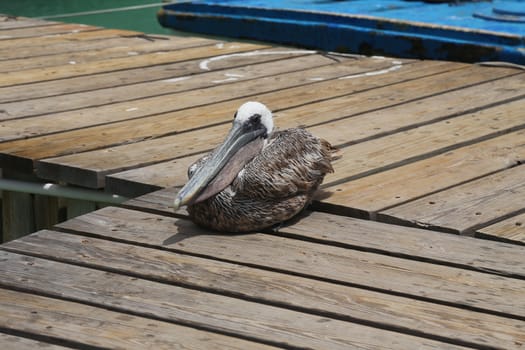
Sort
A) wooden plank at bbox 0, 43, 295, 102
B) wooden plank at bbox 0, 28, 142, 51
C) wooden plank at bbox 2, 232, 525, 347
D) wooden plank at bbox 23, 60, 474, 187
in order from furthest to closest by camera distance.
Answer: wooden plank at bbox 0, 28, 142, 51 → wooden plank at bbox 0, 43, 295, 102 → wooden plank at bbox 23, 60, 474, 187 → wooden plank at bbox 2, 232, 525, 347

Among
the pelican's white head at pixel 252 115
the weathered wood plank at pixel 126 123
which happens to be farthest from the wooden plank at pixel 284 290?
the weathered wood plank at pixel 126 123

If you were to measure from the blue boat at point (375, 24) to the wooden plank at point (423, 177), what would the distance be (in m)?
2.81

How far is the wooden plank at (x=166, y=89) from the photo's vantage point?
5.86 meters

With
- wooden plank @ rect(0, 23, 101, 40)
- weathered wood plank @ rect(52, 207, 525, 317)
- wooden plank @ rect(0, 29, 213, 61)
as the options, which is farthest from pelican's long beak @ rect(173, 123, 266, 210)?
wooden plank @ rect(0, 23, 101, 40)

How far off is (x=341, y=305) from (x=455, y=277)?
43 centimetres

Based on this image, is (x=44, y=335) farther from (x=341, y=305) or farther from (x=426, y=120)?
(x=426, y=120)

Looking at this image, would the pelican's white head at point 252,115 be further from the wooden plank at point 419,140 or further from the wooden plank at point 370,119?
the wooden plank at point 419,140

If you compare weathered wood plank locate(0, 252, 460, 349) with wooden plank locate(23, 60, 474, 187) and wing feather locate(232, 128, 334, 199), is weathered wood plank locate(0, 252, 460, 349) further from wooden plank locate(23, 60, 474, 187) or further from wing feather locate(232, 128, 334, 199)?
wooden plank locate(23, 60, 474, 187)

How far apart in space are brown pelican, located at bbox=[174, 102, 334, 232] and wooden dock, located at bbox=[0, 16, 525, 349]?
0.26 feet

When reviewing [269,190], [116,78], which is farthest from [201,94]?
[269,190]

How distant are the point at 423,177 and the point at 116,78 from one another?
2582 millimetres

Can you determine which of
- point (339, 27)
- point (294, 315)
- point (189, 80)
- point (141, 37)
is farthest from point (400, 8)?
Answer: point (294, 315)

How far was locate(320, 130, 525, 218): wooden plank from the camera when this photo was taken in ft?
13.9

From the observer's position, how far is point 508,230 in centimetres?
395
